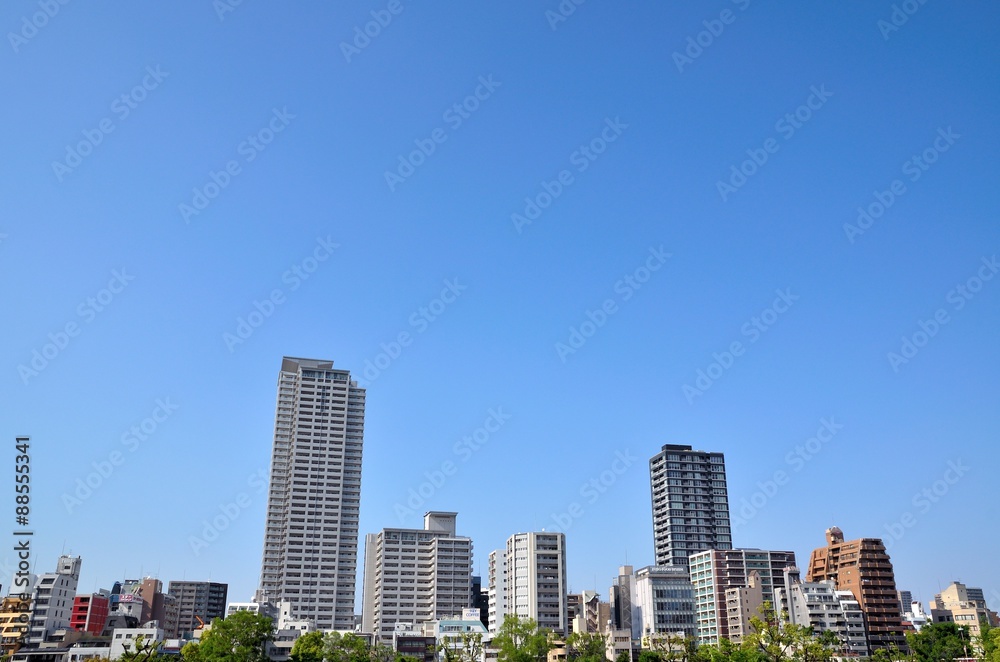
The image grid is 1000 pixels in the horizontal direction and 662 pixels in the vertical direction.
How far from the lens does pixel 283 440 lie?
6245 inches

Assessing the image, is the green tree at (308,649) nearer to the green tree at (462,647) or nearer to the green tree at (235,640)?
the green tree at (235,640)

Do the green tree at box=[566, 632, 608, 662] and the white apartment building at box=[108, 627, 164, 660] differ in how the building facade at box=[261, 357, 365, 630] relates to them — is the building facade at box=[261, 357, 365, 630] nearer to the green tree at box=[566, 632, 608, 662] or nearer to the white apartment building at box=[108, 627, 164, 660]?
the white apartment building at box=[108, 627, 164, 660]

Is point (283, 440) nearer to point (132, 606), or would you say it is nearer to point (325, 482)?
point (325, 482)

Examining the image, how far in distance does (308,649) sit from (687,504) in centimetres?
8994

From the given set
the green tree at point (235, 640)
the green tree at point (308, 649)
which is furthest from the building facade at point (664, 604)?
the green tree at point (235, 640)

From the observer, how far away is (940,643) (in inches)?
3937

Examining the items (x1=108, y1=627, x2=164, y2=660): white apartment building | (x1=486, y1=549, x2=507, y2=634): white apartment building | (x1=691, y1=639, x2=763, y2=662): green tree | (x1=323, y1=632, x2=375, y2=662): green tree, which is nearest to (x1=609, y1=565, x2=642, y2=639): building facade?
(x1=486, y1=549, x2=507, y2=634): white apartment building

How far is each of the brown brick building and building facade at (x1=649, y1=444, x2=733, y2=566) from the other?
30.4 metres

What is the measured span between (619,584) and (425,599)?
35.1 metres

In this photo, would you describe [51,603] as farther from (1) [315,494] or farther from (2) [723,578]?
(2) [723,578]

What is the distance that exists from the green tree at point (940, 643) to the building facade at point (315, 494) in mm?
88805

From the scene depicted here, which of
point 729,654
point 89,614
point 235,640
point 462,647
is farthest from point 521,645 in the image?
point 89,614

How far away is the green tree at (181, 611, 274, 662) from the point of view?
80875 millimetres

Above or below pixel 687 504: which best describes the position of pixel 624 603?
below
